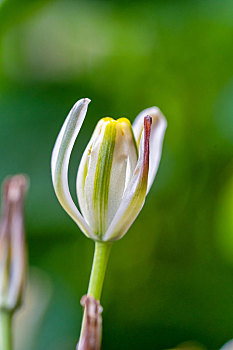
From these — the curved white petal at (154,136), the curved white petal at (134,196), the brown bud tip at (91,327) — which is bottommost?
the brown bud tip at (91,327)

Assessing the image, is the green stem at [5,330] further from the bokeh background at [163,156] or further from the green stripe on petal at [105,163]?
the bokeh background at [163,156]

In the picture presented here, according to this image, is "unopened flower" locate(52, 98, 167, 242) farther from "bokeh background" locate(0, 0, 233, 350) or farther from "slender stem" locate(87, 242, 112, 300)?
"bokeh background" locate(0, 0, 233, 350)

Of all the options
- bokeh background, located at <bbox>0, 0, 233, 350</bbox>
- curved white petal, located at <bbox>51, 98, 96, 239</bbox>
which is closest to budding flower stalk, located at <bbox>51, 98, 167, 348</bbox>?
curved white petal, located at <bbox>51, 98, 96, 239</bbox>

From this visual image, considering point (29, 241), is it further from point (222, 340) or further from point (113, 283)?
point (222, 340)

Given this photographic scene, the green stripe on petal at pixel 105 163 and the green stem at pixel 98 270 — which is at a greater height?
the green stripe on petal at pixel 105 163

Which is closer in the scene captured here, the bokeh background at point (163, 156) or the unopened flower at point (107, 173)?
the unopened flower at point (107, 173)

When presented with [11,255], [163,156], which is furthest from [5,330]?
[163,156]

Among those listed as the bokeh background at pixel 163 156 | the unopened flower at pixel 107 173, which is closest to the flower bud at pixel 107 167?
the unopened flower at pixel 107 173
